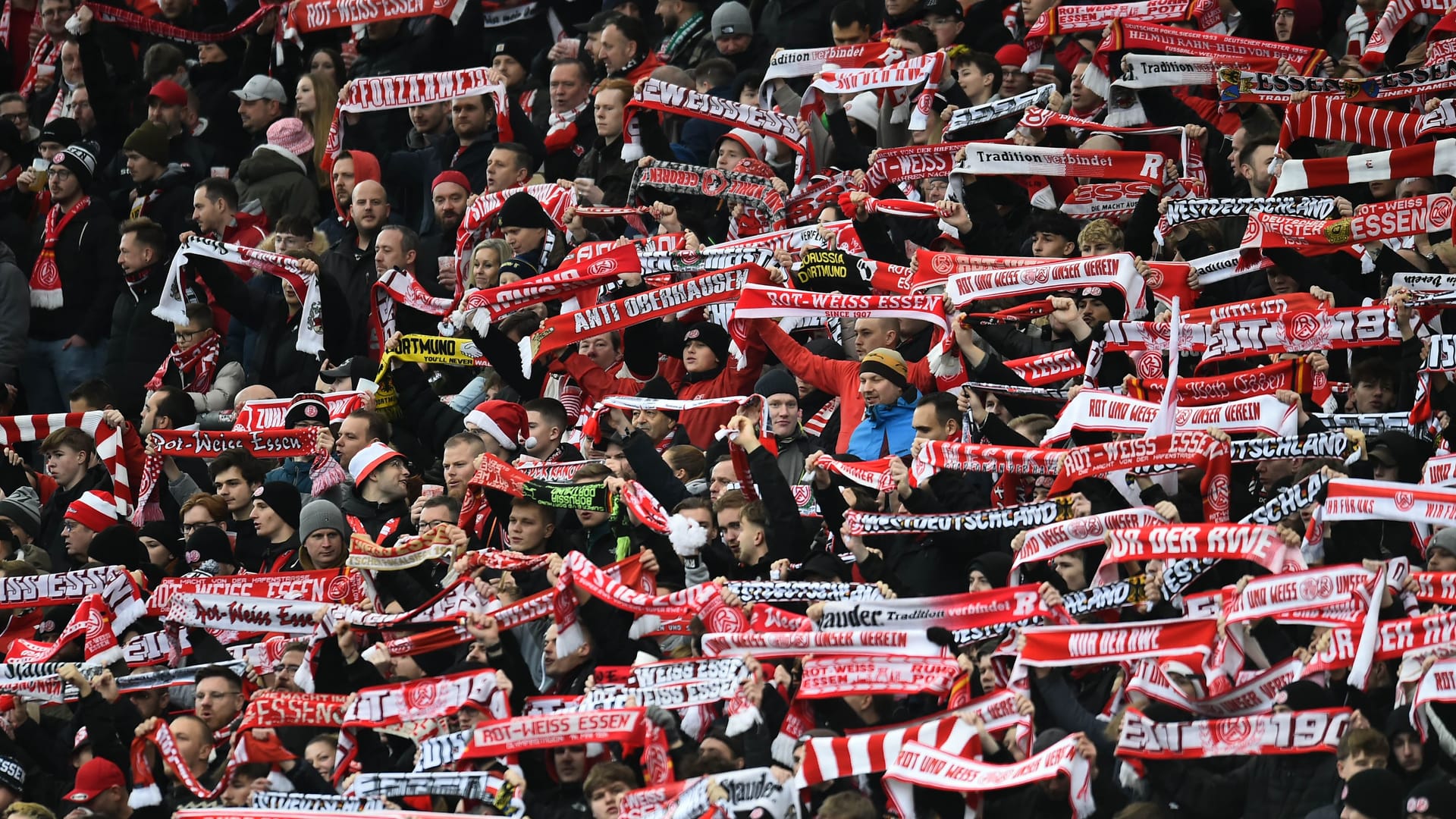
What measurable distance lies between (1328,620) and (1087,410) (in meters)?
1.91

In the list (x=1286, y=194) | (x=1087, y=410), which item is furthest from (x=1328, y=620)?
(x=1286, y=194)

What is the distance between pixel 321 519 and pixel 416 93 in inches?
162

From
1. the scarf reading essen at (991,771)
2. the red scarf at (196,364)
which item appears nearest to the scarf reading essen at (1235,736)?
the scarf reading essen at (991,771)

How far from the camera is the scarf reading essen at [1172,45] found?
1323 centimetres

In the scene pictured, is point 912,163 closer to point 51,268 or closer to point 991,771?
point 991,771

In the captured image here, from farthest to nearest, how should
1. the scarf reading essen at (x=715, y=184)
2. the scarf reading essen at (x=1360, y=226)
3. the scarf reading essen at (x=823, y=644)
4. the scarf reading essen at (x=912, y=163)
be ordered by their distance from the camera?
the scarf reading essen at (x=715, y=184) → the scarf reading essen at (x=912, y=163) → the scarf reading essen at (x=1360, y=226) → the scarf reading essen at (x=823, y=644)

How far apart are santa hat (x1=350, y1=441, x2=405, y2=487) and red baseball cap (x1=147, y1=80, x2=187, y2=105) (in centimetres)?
530

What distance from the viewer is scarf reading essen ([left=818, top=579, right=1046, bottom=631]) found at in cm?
953

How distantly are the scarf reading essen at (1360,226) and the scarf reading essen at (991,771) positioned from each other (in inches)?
135

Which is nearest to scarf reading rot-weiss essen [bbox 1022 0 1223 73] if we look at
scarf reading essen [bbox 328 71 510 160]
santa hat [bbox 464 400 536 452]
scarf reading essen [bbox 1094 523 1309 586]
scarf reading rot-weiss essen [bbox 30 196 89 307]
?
scarf reading essen [bbox 328 71 510 160]

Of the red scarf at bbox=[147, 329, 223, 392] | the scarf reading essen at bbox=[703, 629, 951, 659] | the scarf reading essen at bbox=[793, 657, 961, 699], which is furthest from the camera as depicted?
the red scarf at bbox=[147, 329, 223, 392]

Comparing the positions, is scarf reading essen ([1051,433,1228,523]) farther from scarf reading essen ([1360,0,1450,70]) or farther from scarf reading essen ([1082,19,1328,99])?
scarf reading essen ([1360,0,1450,70])

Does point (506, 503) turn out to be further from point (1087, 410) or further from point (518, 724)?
point (1087, 410)

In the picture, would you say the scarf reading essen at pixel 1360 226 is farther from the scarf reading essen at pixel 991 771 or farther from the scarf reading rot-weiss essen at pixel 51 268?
the scarf reading rot-weiss essen at pixel 51 268
